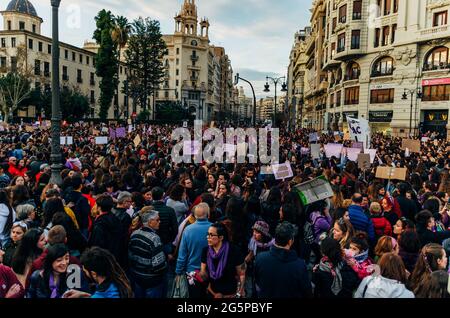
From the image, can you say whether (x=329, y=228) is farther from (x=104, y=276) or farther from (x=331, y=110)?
(x=331, y=110)

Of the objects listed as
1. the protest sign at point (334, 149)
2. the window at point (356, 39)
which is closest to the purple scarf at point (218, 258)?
the protest sign at point (334, 149)

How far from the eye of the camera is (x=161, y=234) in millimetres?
5324

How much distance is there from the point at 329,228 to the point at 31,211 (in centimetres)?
426

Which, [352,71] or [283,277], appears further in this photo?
[352,71]

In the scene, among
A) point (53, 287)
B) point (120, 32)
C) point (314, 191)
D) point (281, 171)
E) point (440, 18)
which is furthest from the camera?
point (120, 32)

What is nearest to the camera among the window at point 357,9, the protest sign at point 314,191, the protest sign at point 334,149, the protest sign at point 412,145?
the protest sign at point 314,191

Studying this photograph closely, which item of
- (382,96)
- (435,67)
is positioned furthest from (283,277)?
(382,96)

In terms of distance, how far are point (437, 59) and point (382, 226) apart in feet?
119

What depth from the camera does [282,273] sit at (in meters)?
3.78

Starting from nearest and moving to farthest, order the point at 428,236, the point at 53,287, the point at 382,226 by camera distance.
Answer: the point at 53,287 → the point at 428,236 → the point at 382,226

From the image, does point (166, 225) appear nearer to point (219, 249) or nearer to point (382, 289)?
point (219, 249)

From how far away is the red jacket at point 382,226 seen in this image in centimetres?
575

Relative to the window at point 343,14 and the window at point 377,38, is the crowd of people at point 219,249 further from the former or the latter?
the window at point 343,14

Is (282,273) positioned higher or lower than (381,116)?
lower
